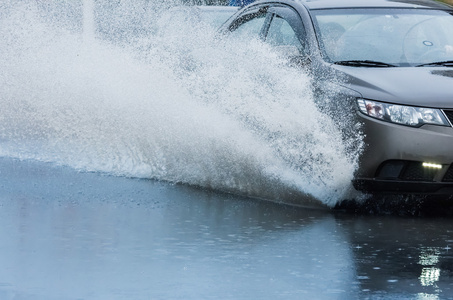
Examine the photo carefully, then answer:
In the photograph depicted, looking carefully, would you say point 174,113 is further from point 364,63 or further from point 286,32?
point 364,63

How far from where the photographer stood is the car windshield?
31.5 feet

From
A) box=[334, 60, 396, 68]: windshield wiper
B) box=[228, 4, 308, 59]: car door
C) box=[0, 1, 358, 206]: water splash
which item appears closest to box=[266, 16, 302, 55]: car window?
box=[228, 4, 308, 59]: car door

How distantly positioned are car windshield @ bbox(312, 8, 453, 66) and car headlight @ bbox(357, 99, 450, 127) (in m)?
0.85

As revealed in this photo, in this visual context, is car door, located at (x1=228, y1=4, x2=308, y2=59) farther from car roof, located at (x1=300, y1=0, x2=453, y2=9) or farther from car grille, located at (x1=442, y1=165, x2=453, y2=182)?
car grille, located at (x1=442, y1=165, x2=453, y2=182)

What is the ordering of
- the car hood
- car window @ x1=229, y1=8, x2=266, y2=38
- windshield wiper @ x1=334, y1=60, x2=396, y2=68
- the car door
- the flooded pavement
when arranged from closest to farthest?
1. the flooded pavement
2. the car hood
3. windshield wiper @ x1=334, y1=60, x2=396, y2=68
4. the car door
5. car window @ x1=229, y1=8, x2=266, y2=38

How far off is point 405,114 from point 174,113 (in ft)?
8.46

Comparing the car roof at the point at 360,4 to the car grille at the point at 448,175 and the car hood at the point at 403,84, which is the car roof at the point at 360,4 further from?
the car grille at the point at 448,175

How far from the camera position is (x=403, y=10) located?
10.4m

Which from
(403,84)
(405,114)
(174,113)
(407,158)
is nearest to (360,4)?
(403,84)

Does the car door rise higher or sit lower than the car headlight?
higher

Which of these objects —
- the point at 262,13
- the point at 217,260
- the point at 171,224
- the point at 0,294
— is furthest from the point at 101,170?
the point at 0,294

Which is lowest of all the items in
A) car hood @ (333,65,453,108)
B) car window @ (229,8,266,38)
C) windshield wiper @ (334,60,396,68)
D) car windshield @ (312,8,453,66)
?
car hood @ (333,65,453,108)

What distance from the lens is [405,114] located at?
Result: 28.3 ft

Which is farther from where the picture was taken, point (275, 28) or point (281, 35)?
point (275, 28)
